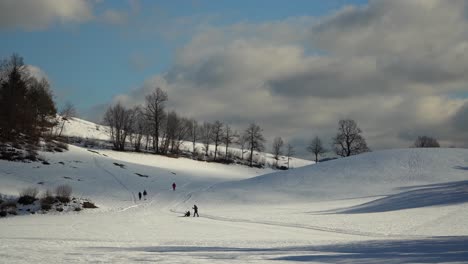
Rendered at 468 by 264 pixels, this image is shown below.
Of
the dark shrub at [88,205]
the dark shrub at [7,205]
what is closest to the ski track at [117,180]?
the dark shrub at [88,205]

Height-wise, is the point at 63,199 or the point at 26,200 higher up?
the point at 63,199

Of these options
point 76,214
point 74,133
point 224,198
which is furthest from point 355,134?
point 74,133

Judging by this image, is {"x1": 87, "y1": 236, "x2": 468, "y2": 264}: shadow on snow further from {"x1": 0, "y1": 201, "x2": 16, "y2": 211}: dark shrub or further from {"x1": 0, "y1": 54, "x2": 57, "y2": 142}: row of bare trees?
{"x1": 0, "y1": 54, "x2": 57, "y2": 142}: row of bare trees

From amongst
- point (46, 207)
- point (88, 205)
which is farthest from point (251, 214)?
point (46, 207)

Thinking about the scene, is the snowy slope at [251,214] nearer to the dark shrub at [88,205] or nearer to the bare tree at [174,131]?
the dark shrub at [88,205]

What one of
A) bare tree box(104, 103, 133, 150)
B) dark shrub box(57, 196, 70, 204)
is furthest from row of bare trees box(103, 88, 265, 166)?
dark shrub box(57, 196, 70, 204)

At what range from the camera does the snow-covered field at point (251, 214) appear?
16906 millimetres

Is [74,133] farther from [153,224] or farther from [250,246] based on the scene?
[250,246]

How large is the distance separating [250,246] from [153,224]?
13225mm

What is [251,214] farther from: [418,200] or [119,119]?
[119,119]

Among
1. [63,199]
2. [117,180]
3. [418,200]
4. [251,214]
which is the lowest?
[63,199]

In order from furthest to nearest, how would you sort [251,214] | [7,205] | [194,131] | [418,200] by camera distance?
1. [194,131]
2. [418,200]
3. [7,205]
4. [251,214]

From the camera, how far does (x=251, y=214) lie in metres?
38.4

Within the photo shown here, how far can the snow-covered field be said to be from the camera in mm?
16906
